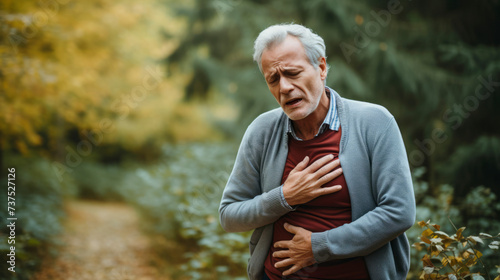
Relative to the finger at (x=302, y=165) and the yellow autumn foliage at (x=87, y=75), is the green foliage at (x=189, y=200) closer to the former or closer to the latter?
the yellow autumn foliage at (x=87, y=75)

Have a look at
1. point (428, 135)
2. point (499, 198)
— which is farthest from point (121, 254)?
point (499, 198)

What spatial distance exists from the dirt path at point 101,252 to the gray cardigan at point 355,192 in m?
3.39

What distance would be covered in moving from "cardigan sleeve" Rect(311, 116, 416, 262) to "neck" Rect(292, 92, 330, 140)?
0.29 m

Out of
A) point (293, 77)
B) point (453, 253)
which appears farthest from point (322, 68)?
point (453, 253)

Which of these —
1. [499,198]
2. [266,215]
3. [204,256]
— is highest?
[204,256]

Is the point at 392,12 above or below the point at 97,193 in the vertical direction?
below

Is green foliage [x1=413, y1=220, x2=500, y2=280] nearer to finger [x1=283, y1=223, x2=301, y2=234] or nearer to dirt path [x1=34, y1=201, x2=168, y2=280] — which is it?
finger [x1=283, y1=223, x2=301, y2=234]

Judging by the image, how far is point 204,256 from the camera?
12.5 feet

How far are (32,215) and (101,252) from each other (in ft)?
4.34

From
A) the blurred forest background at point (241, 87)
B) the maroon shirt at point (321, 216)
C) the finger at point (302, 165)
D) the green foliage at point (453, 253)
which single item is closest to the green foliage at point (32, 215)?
the blurred forest background at point (241, 87)

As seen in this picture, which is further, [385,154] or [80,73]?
[80,73]

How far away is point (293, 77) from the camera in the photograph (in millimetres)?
1600

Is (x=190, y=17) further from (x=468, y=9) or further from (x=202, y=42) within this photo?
(x=468, y=9)

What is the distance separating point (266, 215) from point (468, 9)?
380 centimetres
